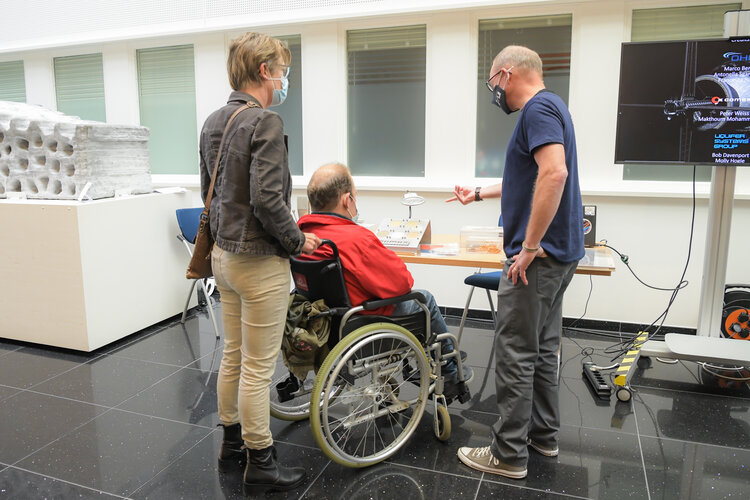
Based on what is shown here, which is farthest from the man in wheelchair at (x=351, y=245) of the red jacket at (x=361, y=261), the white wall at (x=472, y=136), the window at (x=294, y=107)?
the window at (x=294, y=107)

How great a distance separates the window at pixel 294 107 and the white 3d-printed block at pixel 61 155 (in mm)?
1359

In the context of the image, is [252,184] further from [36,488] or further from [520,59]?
[36,488]

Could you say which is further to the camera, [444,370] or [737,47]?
[737,47]

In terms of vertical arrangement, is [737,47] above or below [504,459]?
above

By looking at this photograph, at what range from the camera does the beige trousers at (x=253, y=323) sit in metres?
1.95

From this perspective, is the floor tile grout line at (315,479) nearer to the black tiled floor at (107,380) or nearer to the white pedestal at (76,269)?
the black tiled floor at (107,380)

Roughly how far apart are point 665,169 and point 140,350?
365 centimetres

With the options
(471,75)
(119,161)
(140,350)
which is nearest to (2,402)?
(140,350)

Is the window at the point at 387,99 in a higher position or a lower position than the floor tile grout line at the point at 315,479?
higher

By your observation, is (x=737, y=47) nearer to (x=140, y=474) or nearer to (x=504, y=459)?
(x=504, y=459)

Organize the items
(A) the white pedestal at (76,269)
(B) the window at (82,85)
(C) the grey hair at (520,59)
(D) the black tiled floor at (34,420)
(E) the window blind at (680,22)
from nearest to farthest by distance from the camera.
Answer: (C) the grey hair at (520,59) < (D) the black tiled floor at (34,420) < (A) the white pedestal at (76,269) < (E) the window blind at (680,22) < (B) the window at (82,85)

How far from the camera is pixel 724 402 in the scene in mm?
2840

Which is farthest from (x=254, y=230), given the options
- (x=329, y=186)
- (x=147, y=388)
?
(x=147, y=388)

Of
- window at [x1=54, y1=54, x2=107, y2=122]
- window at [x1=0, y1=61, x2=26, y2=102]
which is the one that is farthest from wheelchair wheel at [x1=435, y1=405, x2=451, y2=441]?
window at [x1=0, y1=61, x2=26, y2=102]
